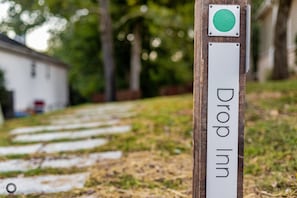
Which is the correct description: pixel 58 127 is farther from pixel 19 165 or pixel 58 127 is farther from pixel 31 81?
pixel 31 81

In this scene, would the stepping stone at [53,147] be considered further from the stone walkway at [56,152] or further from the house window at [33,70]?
the house window at [33,70]

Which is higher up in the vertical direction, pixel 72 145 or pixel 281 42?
pixel 281 42

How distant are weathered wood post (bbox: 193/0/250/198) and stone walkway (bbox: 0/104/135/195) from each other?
1.31 m

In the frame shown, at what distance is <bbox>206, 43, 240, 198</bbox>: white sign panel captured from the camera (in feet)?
5.97

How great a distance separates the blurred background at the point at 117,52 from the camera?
11.3m

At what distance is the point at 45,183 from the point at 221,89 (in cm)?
175

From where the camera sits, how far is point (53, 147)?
4.34m

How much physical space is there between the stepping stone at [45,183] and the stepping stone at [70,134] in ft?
5.88

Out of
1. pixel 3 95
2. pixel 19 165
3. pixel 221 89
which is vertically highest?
pixel 221 89

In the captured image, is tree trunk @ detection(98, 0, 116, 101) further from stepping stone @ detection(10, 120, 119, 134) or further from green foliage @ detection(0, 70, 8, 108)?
stepping stone @ detection(10, 120, 119, 134)

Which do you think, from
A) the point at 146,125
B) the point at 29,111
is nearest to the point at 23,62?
the point at 29,111

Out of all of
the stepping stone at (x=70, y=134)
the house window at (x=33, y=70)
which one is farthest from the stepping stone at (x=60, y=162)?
the house window at (x=33, y=70)

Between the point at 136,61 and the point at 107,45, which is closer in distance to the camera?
the point at 107,45

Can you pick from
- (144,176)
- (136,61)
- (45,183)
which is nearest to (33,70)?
(136,61)
